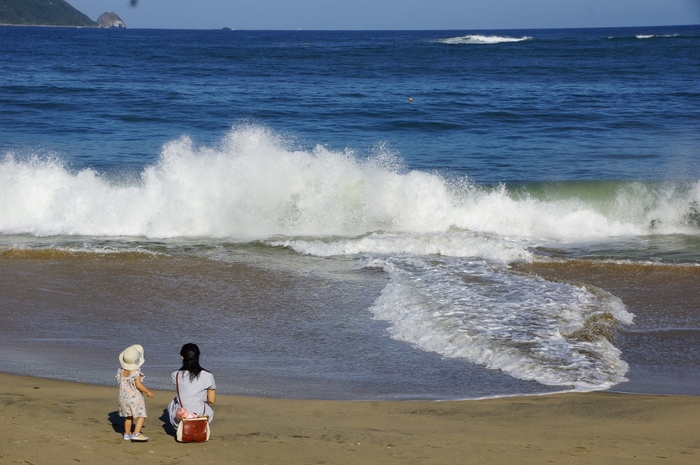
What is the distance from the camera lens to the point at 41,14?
15350 centimetres

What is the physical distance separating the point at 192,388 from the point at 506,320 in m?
3.44

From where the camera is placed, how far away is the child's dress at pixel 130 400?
4508 millimetres

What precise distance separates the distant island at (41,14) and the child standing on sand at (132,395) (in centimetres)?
15686

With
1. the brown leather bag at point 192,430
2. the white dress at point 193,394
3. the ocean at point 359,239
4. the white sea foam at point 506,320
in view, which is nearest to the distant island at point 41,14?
the ocean at point 359,239

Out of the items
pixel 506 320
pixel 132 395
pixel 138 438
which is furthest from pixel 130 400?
pixel 506 320

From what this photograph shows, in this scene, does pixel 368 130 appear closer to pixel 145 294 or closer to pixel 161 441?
pixel 145 294

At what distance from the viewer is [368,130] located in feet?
65.6

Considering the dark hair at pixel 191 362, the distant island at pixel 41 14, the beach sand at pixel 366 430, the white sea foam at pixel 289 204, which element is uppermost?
the distant island at pixel 41 14

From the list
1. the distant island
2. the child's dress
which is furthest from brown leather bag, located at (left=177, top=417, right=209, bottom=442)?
the distant island

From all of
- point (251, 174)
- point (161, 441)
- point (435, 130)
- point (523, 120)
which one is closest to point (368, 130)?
point (435, 130)

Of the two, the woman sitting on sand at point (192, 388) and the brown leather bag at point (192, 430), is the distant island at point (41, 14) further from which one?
the brown leather bag at point (192, 430)

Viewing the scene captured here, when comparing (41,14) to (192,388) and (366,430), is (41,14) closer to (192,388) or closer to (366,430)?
(192,388)

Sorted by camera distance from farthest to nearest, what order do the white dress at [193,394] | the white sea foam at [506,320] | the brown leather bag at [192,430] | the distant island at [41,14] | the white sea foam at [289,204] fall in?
A: the distant island at [41,14] → the white sea foam at [289,204] → the white sea foam at [506,320] → the white dress at [193,394] → the brown leather bag at [192,430]

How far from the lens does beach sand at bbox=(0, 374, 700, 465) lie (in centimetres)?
428
